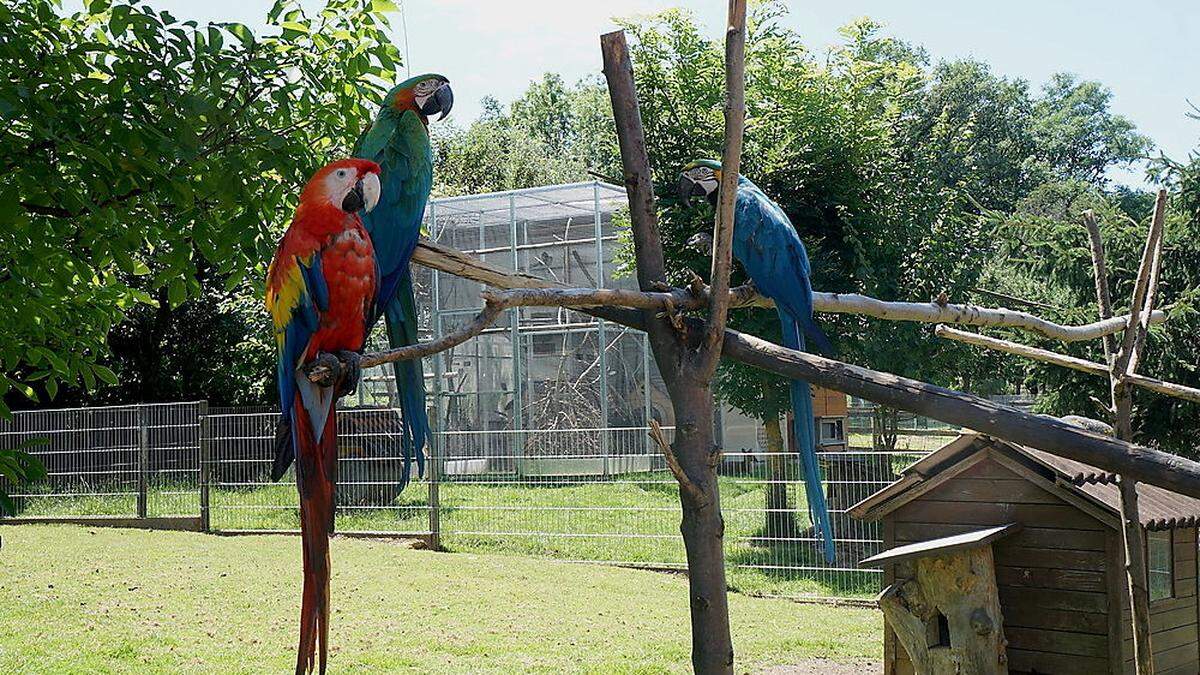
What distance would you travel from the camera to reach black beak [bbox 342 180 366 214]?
1.96m

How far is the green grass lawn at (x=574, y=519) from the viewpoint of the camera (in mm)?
8688

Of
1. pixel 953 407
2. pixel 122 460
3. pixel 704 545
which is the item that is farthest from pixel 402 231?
pixel 122 460

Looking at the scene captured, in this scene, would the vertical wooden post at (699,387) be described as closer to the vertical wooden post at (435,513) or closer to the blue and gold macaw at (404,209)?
the blue and gold macaw at (404,209)

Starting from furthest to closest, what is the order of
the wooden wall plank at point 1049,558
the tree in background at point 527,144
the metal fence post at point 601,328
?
the tree in background at point 527,144
the metal fence post at point 601,328
the wooden wall plank at point 1049,558

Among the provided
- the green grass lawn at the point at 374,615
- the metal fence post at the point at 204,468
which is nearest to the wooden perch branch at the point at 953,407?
the green grass lawn at the point at 374,615

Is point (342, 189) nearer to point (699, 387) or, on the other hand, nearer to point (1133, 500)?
point (699, 387)

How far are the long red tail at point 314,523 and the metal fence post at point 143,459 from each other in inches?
394

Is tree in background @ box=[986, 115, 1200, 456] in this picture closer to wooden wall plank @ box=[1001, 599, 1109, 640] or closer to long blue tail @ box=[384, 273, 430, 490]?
wooden wall plank @ box=[1001, 599, 1109, 640]

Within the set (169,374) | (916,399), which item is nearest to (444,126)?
(169,374)

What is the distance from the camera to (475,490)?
34.4 ft

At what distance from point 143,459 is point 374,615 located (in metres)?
4.95

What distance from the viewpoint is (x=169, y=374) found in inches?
621

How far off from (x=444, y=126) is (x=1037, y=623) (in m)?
28.2

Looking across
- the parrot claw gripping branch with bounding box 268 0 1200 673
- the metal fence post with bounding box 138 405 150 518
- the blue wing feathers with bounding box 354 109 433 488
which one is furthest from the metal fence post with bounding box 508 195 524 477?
the blue wing feathers with bounding box 354 109 433 488
